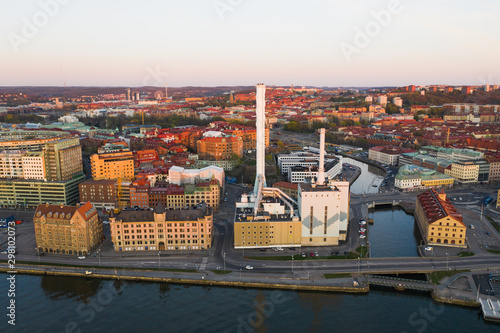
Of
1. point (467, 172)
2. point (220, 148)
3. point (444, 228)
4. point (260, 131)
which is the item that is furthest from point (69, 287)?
point (467, 172)

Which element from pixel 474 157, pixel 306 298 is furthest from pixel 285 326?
pixel 474 157

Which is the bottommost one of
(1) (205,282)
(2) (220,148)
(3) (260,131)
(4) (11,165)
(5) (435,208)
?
(1) (205,282)

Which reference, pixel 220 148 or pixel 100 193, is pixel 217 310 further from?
pixel 220 148

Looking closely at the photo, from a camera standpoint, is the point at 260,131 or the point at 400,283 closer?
the point at 400,283

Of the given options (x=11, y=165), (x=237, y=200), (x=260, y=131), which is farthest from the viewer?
(x=11, y=165)

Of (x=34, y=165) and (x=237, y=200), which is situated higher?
(x=34, y=165)

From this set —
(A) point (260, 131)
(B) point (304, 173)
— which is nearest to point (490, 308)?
(A) point (260, 131)

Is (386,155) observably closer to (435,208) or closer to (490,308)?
(435,208)

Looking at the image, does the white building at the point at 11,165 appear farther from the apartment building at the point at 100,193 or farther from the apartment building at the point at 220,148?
the apartment building at the point at 220,148

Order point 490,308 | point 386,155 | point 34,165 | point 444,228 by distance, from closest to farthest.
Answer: point 490,308 < point 444,228 < point 34,165 < point 386,155

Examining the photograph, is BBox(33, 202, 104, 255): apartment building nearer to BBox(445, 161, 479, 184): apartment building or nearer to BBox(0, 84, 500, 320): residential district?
BBox(0, 84, 500, 320): residential district

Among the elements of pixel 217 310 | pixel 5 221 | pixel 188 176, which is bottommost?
pixel 217 310

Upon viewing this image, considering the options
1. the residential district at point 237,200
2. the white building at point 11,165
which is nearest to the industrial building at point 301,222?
the residential district at point 237,200
